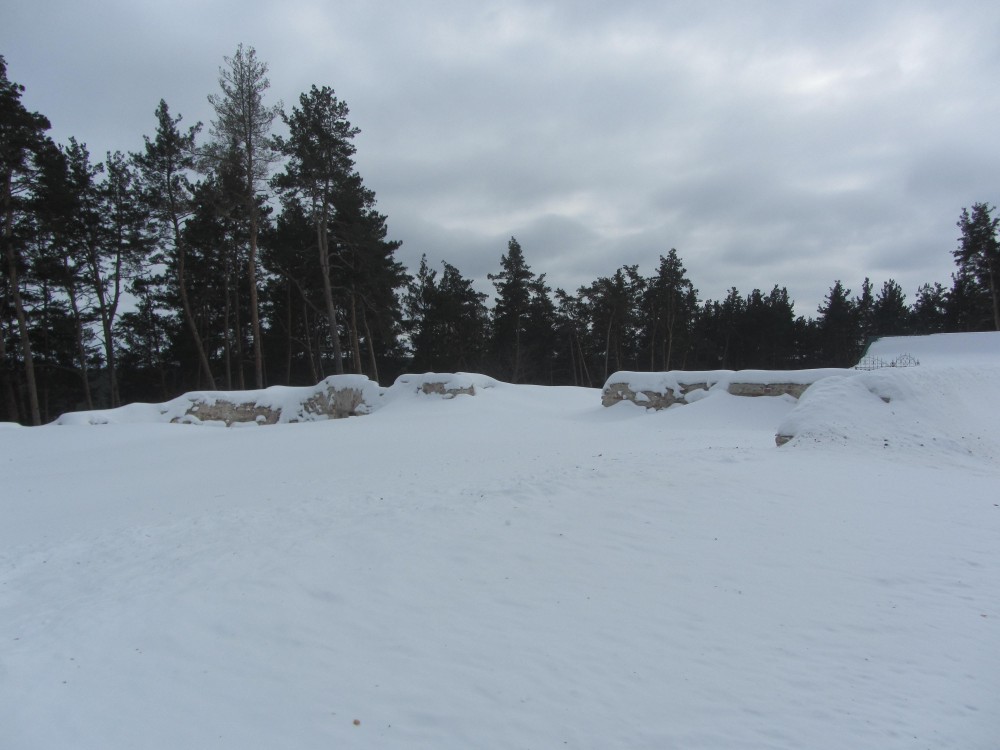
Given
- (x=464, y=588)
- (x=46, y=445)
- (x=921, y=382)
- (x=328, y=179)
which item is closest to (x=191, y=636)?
(x=464, y=588)

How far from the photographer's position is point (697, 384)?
16.2 metres

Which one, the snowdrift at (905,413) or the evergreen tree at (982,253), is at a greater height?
the evergreen tree at (982,253)

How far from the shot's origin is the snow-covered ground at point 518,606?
8.63 feet

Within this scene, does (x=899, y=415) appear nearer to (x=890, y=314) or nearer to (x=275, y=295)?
→ (x=275, y=295)

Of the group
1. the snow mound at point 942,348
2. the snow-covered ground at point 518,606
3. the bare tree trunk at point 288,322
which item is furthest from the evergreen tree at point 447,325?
the snow-covered ground at point 518,606

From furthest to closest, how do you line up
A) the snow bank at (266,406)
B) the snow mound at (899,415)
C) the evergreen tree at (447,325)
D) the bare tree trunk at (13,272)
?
the evergreen tree at (447,325)
the bare tree trunk at (13,272)
the snow bank at (266,406)
the snow mound at (899,415)

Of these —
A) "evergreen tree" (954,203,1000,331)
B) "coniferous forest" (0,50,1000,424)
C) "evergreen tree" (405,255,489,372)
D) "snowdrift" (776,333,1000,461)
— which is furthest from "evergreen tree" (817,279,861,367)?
"snowdrift" (776,333,1000,461)

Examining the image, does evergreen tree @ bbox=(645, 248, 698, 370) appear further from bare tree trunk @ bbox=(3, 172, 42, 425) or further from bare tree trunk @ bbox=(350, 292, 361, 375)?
bare tree trunk @ bbox=(3, 172, 42, 425)

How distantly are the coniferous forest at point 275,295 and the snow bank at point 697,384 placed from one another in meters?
11.4

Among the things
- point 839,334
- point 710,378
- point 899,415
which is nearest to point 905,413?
point 899,415

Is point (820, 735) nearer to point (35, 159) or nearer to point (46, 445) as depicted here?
point (46, 445)

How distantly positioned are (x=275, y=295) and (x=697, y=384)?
23.7 m

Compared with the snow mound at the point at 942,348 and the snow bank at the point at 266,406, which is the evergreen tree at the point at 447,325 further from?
the snow mound at the point at 942,348

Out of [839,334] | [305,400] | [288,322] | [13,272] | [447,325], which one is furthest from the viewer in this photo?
[839,334]
